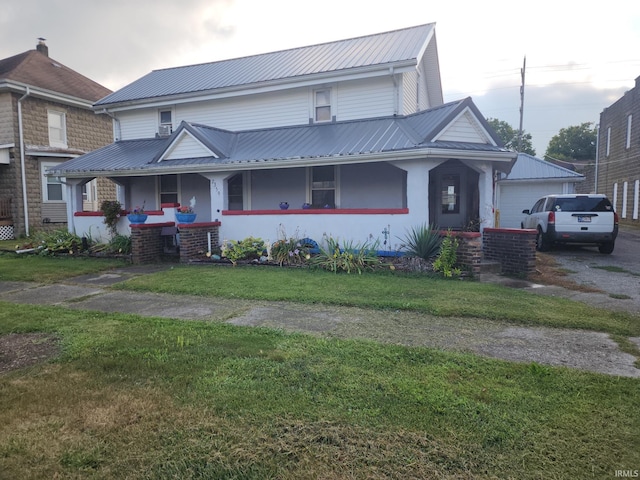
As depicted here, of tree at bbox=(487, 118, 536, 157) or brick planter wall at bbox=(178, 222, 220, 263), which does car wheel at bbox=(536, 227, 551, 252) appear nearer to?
brick planter wall at bbox=(178, 222, 220, 263)

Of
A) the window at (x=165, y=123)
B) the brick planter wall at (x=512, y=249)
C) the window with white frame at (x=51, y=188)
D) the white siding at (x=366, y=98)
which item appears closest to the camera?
the brick planter wall at (x=512, y=249)

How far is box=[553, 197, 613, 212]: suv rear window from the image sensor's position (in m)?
12.0

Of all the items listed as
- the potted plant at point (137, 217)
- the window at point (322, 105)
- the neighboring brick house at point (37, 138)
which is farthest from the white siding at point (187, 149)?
the neighboring brick house at point (37, 138)

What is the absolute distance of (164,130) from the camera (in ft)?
51.7

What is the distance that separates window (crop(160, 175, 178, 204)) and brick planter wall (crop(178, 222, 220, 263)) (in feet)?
14.1

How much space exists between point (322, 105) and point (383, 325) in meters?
9.90

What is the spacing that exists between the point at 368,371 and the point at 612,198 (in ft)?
98.3

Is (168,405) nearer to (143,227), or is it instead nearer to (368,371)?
(368,371)

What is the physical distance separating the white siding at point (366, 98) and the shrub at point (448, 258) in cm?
544

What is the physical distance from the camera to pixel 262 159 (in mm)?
11555

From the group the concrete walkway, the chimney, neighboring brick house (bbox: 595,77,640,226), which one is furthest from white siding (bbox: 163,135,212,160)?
neighboring brick house (bbox: 595,77,640,226)

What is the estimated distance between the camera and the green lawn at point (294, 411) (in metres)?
2.49

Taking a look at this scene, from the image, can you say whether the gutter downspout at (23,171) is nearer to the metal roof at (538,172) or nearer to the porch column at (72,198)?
the porch column at (72,198)

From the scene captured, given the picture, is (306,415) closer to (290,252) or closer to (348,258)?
(348,258)
